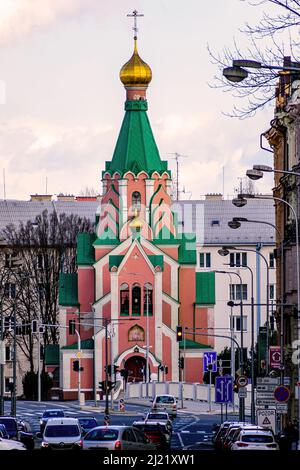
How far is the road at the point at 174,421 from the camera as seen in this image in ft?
233

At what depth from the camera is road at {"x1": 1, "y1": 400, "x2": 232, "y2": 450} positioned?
71000 mm

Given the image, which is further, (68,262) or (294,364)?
(68,262)

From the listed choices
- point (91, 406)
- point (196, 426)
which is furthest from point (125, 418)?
point (91, 406)

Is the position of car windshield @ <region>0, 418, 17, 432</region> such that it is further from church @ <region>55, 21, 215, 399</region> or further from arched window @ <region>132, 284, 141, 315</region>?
arched window @ <region>132, 284, 141, 315</region>

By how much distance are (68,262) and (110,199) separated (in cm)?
1025

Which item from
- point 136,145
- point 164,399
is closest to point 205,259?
point 136,145

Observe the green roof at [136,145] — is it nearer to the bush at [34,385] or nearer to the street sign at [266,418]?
the bush at [34,385]

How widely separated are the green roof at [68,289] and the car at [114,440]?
84.7 metres

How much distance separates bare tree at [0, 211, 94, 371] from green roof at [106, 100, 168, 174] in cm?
1059

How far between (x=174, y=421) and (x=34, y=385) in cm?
3676

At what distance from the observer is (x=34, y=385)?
130 m
